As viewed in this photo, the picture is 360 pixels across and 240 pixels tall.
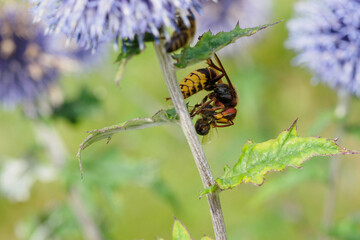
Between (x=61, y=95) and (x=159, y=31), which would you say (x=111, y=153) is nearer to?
(x=61, y=95)

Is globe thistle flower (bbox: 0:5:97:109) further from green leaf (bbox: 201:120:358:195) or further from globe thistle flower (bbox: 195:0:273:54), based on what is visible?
green leaf (bbox: 201:120:358:195)

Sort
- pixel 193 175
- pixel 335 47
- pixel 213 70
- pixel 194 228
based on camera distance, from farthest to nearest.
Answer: pixel 193 175 < pixel 194 228 < pixel 335 47 < pixel 213 70

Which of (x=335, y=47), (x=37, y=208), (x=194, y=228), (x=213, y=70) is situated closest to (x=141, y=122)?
(x=213, y=70)

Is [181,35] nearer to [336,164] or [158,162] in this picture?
[336,164]

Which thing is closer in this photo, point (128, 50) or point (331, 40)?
point (128, 50)

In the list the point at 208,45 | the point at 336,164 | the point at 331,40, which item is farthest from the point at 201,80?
the point at 336,164

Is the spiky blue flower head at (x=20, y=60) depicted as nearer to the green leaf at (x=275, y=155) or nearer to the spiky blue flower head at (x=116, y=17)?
the spiky blue flower head at (x=116, y=17)
